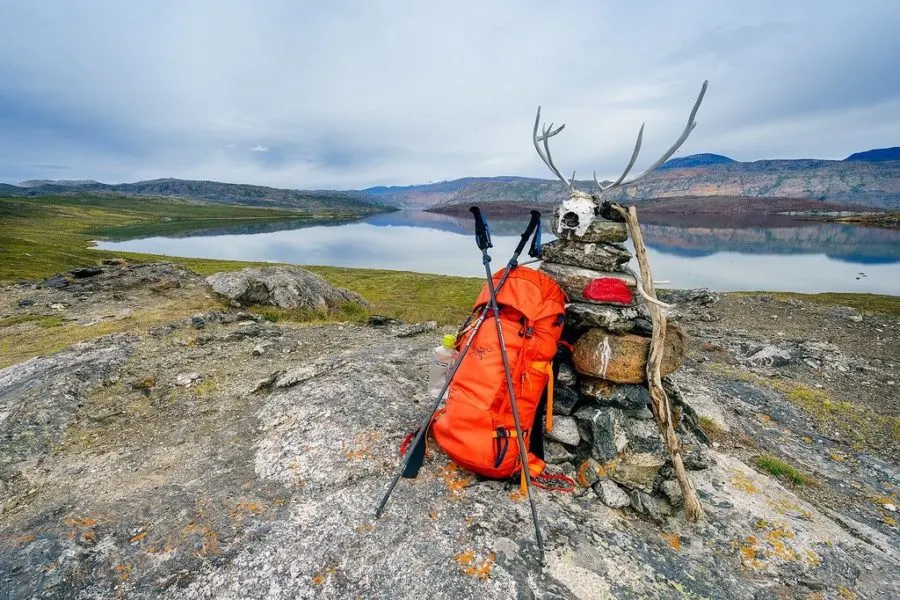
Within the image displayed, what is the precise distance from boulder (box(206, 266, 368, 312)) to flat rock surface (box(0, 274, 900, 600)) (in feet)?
27.2

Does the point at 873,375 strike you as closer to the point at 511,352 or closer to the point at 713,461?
the point at 713,461

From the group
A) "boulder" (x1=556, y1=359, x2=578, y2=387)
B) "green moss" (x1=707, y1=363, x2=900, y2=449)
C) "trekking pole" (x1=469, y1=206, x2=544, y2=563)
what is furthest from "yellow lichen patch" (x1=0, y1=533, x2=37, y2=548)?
"green moss" (x1=707, y1=363, x2=900, y2=449)

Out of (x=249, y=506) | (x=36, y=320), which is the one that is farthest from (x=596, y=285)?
(x=36, y=320)

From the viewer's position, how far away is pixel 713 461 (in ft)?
22.2

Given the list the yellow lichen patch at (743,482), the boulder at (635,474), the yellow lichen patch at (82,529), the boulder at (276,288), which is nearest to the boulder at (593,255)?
the boulder at (635,474)

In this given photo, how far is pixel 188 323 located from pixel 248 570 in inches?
436

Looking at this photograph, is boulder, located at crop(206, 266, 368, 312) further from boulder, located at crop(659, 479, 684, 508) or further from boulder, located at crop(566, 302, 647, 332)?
boulder, located at crop(659, 479, 684, 508)

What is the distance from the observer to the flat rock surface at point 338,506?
4223mm

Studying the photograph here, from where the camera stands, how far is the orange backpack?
504cm

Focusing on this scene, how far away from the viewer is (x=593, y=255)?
6.30m

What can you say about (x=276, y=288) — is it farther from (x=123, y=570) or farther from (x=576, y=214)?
(x=576, y=214)

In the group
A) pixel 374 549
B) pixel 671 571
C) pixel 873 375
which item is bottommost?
pixel 873 375

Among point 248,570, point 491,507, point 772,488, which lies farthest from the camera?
point 772,488

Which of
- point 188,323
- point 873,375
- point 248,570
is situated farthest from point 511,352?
point 873,375
